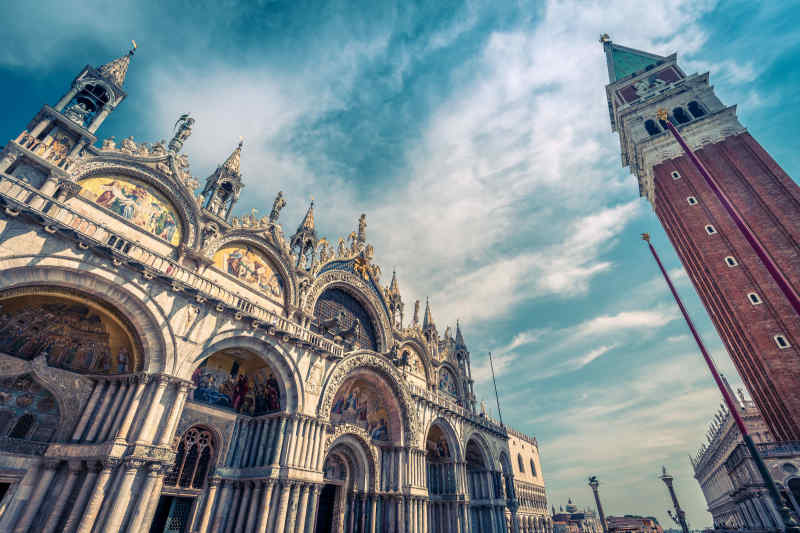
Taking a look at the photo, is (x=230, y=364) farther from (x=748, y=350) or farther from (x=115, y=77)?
(x=748, y=350)

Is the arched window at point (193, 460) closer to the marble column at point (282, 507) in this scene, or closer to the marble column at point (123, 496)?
the marble column at point (282, 507)

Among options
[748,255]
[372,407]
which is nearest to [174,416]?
[372,407]

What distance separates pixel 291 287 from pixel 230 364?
4.91 m

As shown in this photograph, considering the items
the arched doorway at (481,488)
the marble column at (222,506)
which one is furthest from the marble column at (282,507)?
the arched doorway at (481,488)

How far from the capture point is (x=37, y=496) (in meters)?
10.1

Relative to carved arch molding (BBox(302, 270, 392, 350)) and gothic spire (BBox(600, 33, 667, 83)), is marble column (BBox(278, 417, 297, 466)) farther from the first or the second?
gothic spire (BBox(600, 33, 667, 83))

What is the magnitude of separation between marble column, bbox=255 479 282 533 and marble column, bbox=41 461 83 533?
560cm

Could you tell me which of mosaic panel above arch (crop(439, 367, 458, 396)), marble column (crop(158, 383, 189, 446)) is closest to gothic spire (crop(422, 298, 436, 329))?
mosaic panel above arch (crop(439, 367, 458, 396))

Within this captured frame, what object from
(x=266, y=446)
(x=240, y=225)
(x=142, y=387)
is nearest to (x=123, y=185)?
(x=240, y=225)

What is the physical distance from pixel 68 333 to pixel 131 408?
3.48 meters

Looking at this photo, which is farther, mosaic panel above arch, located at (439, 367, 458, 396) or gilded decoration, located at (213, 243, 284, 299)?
mosaic panel above arch, located at (439, 367, 458, 396)

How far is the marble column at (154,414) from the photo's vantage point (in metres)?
10.5

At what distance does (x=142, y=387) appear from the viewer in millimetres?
11047

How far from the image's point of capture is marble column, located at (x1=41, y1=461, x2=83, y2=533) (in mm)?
9547
